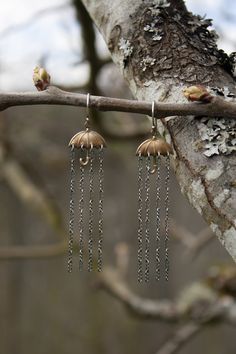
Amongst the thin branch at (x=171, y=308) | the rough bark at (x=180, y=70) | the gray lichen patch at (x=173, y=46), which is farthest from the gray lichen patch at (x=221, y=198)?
the thin branch at (x=171, y=308)

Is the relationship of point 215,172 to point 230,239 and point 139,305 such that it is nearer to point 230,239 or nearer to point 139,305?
point 230,239

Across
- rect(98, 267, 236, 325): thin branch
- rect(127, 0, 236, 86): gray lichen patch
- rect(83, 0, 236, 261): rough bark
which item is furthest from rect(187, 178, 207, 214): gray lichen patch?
rect(98, 267, 236, 325): thin branch

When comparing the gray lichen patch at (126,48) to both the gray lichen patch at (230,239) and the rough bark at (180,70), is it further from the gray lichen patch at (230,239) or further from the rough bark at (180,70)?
the gray lichen patch at (230,239)

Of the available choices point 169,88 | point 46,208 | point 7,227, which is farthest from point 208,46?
point 7,227

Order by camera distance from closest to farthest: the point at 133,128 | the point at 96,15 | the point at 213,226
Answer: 1. the point at 213,226
2. the point at 96,15
3. the point at 133,128

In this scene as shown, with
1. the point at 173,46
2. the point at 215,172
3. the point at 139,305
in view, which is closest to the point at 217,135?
the point at 215,172

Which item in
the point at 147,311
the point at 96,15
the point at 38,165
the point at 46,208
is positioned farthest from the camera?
the point at 38,165

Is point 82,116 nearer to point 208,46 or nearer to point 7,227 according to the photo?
point 7,227
